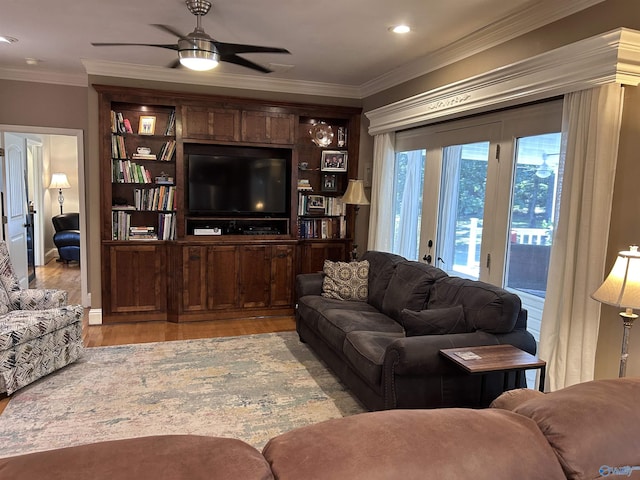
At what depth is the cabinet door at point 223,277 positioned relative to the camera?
530cm

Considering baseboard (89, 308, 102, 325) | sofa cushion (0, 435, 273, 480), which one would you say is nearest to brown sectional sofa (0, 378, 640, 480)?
sofa cushion (0, 435, 273, 480)

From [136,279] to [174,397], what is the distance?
7.14ft

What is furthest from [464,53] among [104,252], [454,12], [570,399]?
[104,252]

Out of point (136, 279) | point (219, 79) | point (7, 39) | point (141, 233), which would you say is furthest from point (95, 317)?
point (219, 79)

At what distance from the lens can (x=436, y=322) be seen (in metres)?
2.99

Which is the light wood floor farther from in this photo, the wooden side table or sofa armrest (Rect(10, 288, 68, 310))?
the wooden side table

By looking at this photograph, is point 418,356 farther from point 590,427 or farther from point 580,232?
point 590,427

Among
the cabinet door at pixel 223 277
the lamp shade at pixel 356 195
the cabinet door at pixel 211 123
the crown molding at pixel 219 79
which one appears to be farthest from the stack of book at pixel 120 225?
the lamp shade at pixel 356 195

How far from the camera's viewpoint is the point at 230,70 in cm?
498

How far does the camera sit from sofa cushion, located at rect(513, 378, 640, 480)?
1.07 metres

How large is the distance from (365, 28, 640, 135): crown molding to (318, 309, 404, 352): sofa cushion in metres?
1.83

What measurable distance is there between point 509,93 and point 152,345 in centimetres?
379

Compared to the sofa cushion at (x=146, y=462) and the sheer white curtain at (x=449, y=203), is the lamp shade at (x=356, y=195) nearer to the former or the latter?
the sheer white curtain at (x=449, y=203)

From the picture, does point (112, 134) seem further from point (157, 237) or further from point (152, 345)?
point (152, 345)
